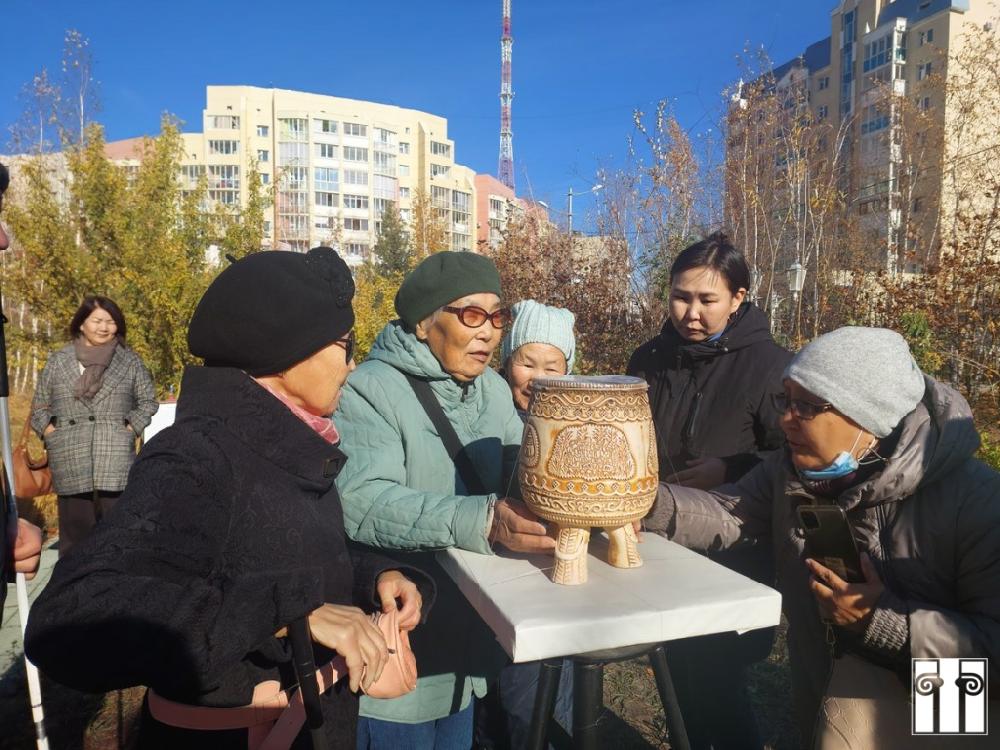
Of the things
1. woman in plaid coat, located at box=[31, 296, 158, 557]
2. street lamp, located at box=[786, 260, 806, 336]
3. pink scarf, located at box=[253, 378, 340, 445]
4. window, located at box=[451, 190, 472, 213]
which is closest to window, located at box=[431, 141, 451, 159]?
window, located at box=[451, 190, 472, 213]

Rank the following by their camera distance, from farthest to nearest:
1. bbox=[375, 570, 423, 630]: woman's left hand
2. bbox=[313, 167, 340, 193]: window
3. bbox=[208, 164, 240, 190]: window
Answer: bbox=[313, 167, 340, 193]: window
bbox=[208, 164, 240, 190]: window
bbox=[375, 570, 423, 630]: woman's left hand

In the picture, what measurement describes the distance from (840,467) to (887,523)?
195mm

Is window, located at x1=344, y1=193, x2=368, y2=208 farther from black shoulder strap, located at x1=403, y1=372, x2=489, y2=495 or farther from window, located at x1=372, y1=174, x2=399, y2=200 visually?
black shoulder strap, located at x1=403, y1=372, x2=489, y2=495

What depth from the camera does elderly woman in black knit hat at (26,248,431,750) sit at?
1.06m

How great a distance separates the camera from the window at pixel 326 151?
58281 mm

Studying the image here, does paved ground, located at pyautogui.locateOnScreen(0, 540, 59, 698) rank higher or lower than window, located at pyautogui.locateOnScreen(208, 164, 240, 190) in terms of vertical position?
lower

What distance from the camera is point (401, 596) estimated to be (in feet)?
5.58

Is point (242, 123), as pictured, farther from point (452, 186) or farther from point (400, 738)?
point (400, 738)

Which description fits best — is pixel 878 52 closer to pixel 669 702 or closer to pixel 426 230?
pixel 426 230

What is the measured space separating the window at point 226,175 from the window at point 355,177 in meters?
9.38

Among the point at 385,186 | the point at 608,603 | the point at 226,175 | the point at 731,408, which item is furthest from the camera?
the point at 385,186

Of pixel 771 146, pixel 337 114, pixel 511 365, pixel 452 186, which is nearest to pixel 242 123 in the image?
pixel 337 114

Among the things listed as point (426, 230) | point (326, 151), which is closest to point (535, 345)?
point (426, 230)

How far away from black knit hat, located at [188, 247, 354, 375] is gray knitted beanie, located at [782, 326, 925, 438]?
1250mm
